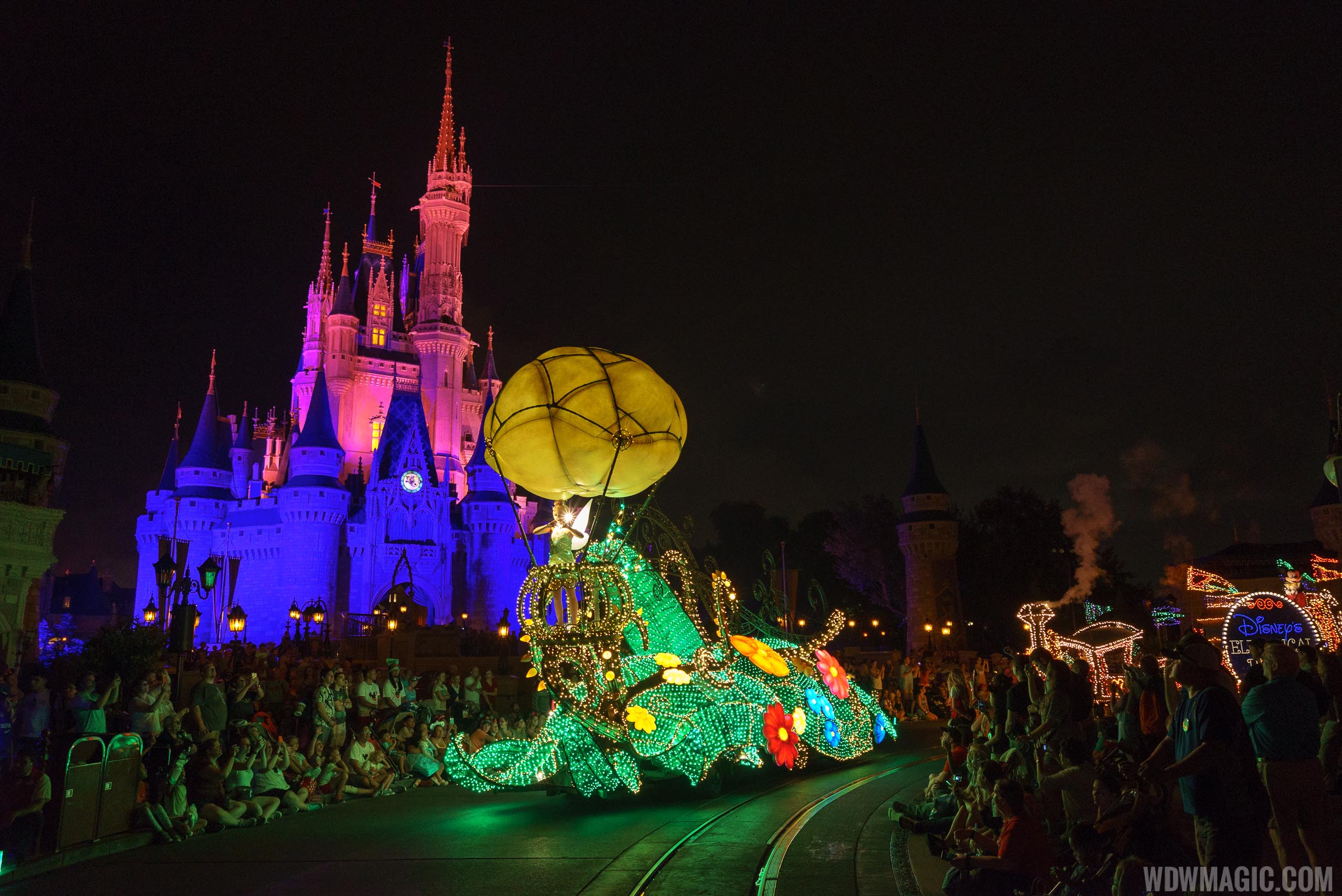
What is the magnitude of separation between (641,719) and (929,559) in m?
35.3

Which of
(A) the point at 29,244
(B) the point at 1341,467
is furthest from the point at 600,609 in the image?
(A) the point at 29,244

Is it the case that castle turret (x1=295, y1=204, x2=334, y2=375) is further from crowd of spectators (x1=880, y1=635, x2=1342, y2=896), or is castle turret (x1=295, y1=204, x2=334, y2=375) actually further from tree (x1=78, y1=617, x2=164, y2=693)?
crowd of spectators (x1=880, y1=635, x2=1342, y2=896)

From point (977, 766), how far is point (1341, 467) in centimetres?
580

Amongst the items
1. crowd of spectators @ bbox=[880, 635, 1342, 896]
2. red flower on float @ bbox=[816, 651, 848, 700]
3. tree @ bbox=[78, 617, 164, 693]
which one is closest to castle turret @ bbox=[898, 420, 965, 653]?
red flower on float @ bbox=[816, 651, 848, 700]

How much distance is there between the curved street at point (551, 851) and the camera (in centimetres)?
655

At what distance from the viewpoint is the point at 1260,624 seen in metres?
18.8

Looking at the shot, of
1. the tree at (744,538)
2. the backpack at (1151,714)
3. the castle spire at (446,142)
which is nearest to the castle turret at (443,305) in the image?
the castle spire at (446,142)

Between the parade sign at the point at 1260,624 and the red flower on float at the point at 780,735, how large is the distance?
10.7 metres

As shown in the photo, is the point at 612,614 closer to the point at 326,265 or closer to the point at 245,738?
the point at 245,738

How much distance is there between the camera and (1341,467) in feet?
32.2

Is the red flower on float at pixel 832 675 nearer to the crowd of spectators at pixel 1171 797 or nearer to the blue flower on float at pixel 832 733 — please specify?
the blue flower on float at pixel 832 733

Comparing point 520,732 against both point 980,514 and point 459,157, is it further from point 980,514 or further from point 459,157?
point 459,157

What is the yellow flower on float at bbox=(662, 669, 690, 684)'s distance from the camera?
9586mm

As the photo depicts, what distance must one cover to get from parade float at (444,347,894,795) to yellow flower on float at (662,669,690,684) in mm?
19
